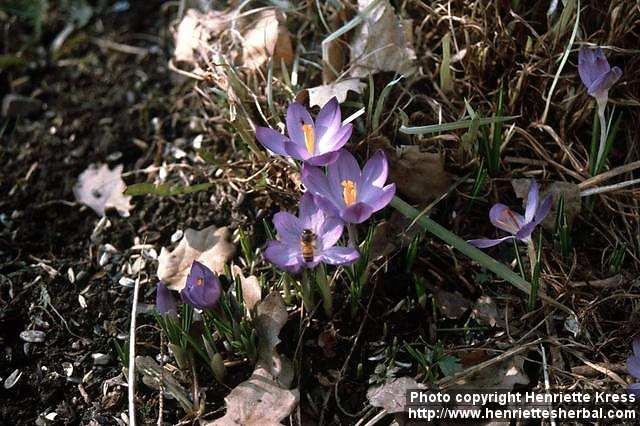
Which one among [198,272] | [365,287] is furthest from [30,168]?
[365,287]

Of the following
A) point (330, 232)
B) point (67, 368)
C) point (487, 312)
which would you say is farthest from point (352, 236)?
point (67, 368)

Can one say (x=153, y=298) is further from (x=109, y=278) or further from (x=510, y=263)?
(x=510, y=263)

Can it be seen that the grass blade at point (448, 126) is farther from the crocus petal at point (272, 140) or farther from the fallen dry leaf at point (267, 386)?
the fallen dry leaf at point (267, 386)

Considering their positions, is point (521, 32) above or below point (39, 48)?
above

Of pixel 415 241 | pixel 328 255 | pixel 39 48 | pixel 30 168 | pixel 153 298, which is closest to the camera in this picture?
pixel 328 255

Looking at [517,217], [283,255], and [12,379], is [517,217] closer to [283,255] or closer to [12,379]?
[283,255]
